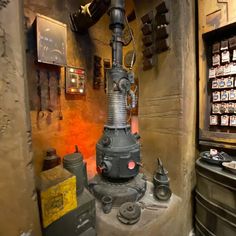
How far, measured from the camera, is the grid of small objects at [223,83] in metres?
1.56

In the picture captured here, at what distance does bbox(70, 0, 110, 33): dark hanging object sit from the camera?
2.02 m

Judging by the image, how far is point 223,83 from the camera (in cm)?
161

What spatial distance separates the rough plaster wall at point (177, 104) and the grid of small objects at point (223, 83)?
213 millimetres

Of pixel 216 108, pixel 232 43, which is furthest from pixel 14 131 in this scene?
pixel 232 43

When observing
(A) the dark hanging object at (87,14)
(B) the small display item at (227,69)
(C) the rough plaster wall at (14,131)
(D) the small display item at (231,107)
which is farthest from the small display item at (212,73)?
(C) the rough plaster wall at (14,131)

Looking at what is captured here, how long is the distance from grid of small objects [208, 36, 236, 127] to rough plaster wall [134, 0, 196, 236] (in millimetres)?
213

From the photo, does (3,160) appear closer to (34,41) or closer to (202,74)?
(202,74)

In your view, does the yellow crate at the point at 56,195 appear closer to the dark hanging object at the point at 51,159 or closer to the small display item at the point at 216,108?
Result: the dark hanging object at the point at 51,159

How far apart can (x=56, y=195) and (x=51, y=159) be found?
1258 mm

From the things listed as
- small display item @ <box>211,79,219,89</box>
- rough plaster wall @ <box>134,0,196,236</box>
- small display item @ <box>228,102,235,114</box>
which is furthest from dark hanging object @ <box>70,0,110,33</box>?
small display item @ <box>228,102,235,114</box>

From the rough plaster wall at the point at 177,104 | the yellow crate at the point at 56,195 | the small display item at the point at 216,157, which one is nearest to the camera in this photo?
the yellow crate at the point at 56,195

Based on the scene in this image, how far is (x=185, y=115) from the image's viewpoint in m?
1.59

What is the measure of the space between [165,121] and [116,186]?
83 centimetres

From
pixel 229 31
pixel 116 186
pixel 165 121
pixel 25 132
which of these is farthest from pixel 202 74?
pixel 25 132
